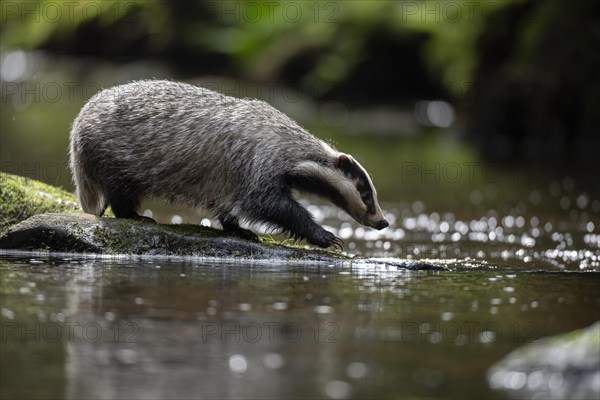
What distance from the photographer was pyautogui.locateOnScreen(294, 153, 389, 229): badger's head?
10.0 m

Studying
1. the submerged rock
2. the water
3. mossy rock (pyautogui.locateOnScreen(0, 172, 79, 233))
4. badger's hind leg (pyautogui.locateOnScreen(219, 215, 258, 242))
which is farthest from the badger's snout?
the submerged rock

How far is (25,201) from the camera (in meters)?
10.6

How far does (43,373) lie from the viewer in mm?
5840

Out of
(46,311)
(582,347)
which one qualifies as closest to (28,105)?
(46,311)

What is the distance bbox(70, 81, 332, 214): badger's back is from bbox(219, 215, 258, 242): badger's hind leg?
12 centimetres

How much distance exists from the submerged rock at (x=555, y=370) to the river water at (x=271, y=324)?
0.12m

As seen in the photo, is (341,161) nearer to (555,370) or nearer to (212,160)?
(212,160)

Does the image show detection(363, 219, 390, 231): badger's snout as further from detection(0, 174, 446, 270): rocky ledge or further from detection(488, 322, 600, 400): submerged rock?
detection(488, 322, 600, 400): submerged rock

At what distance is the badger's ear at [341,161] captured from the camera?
9977 millimetres

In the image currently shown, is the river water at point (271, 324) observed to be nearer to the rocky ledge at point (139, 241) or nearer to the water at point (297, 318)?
the water at point (297, 318)

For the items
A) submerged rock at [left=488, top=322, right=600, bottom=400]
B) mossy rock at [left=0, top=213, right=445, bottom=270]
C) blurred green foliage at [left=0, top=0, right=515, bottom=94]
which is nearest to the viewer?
submerged rock at [left=488, top=322, right=600, bottom=400]

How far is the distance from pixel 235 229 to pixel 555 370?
4.82m

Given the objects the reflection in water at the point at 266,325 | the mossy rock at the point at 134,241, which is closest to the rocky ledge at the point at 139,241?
the mossy rock at the point at 134,241

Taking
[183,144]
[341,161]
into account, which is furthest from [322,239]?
[183,144]
